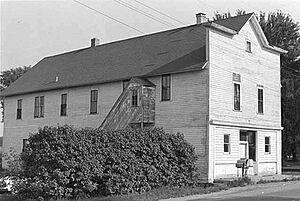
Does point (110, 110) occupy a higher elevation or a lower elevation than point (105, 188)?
higher

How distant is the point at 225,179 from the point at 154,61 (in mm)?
9195

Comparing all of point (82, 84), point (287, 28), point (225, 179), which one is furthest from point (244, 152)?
point (287, 28)

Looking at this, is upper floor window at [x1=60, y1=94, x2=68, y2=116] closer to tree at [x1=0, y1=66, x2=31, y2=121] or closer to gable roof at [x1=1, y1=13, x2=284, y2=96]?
gable roof at [x1=1, y1=13, x2=284, y2=96]

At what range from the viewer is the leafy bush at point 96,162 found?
1875cm

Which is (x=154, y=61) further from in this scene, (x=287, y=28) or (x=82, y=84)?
(x=287, y=28)

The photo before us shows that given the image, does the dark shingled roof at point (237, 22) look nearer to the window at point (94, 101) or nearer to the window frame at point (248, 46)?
the window frame at point (248, 46)

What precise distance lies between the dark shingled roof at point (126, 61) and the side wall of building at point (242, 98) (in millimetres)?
1268

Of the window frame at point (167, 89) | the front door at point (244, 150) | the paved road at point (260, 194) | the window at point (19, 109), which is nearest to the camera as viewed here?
the paved road at point (260, 194)

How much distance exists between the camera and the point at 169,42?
34.0 m

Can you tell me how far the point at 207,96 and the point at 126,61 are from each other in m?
9.44

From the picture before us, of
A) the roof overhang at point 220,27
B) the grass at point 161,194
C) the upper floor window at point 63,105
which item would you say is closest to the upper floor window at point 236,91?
the roof overhang at point 220,27

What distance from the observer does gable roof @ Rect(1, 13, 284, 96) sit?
3039cm

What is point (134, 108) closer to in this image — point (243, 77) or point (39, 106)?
point (243, 77)

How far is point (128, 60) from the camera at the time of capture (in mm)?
35281
